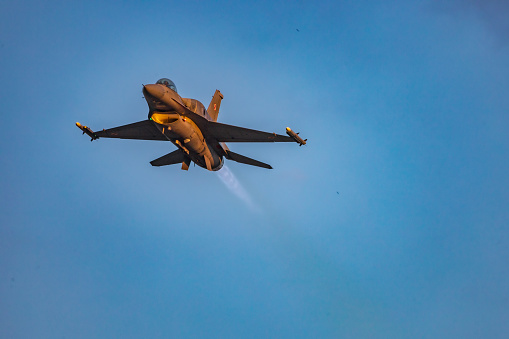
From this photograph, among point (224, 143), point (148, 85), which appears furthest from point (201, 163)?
point (148, 85)

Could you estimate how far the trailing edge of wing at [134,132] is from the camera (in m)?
45.8

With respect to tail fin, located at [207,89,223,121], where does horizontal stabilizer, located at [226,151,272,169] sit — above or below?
below

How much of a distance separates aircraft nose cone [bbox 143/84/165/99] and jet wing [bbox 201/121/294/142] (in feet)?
17.6

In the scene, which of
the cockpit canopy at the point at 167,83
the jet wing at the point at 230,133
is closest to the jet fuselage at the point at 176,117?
the jet wing at the point at 230,133

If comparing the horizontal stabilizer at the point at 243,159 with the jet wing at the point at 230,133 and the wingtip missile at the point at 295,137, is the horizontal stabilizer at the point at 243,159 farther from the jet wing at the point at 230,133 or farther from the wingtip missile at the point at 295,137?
the wingtip missile at the point at 295,137

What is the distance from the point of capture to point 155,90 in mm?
38469

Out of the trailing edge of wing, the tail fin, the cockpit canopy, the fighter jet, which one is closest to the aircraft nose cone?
the fighter jet

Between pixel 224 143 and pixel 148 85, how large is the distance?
1092 cm

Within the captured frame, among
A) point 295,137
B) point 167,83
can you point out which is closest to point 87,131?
point 167,83

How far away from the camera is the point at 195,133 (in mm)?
42344

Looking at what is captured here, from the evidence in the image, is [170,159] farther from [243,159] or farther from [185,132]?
[185,132]

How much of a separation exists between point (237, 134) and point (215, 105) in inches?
346

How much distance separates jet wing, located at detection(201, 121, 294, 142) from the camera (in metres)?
42.9

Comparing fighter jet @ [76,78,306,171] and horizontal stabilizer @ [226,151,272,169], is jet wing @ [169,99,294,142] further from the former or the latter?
horizontal stabilizer @ [226,151,272,169]
